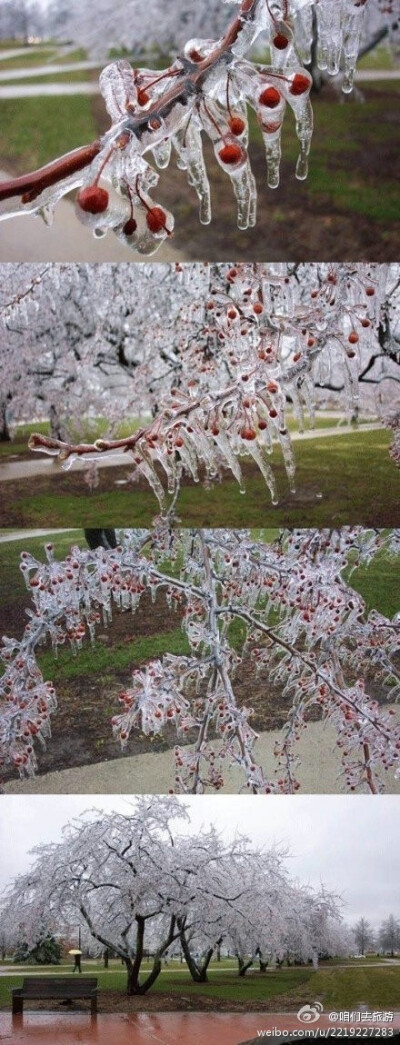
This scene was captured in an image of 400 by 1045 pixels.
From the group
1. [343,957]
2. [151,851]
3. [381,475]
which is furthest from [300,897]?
[381,475]

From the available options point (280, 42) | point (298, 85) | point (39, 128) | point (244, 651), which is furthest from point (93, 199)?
point (244, 651)

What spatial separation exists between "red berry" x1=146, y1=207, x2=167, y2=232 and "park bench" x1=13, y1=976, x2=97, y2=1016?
514cm

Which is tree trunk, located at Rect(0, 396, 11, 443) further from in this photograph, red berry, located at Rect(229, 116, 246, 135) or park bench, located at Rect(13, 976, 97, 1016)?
red berry, located at Rect(229, 116, 246, 135)

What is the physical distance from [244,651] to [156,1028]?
1843mm

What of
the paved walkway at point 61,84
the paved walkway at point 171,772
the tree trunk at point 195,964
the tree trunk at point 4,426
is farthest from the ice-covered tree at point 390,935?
the paved walkway at point 61,84

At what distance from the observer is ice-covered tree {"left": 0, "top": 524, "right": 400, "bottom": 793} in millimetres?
5652

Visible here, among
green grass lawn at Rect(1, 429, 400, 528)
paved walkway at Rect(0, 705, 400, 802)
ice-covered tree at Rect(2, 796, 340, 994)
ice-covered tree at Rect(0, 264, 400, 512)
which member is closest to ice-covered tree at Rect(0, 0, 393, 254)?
ice-covered tree at Rect(0, 264, 400, 512)

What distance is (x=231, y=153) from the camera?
124 cm

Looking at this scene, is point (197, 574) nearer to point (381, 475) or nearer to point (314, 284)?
point (381, 475)

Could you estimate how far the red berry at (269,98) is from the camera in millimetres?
1254

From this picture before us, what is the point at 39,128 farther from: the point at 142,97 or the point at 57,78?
the point at 142,97

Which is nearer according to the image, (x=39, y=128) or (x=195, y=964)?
(x=39, y=128)

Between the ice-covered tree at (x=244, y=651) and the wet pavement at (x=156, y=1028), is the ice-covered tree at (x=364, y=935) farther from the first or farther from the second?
the ice-covered tree at (x=244, y=651)

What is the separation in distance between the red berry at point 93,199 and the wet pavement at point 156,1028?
15.3ft
